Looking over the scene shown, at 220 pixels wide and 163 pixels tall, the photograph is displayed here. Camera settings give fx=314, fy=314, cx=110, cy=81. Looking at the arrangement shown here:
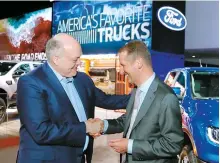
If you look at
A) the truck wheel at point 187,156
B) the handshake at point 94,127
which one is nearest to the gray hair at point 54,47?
the handshake at point 94,127

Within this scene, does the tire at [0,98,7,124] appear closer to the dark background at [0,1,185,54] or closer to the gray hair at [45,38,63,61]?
the dark background at [0,1,185,54]

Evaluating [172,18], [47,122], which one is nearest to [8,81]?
[172,18]

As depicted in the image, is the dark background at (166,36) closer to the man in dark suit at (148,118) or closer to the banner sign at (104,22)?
the banner sign at (104,22)

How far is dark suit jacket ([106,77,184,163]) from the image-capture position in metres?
1.57

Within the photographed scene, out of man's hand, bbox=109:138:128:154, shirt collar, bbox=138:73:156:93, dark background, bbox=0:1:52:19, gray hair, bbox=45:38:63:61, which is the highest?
dark background, bbox=0:1:52:19

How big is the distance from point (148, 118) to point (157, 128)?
0.23 feet

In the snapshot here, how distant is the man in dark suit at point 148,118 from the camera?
1.57 m

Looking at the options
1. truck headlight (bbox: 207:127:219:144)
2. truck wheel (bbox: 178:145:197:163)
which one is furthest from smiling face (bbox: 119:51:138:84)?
truck wheel (bbox: 178:145:197:163)

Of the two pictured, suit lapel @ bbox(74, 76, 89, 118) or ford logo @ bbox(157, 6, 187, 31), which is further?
ford logo @ bbox(157, 6, 187, 31)

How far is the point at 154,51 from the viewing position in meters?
8.05

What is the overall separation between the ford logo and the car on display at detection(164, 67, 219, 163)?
10.6ft

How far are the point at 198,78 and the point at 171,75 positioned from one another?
0.73 metres

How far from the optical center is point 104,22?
9.06 meters

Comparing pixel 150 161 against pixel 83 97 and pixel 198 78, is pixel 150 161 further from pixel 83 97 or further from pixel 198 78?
pixel 198 78
